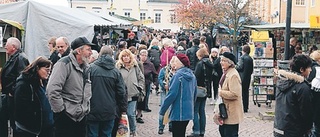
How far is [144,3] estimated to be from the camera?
83.6 m

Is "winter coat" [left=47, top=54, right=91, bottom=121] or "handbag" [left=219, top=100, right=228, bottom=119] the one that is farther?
"handbag" [left=219, top=100, right=228, bottom=119]

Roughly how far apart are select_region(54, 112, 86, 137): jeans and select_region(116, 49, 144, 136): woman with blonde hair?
2.77 meters

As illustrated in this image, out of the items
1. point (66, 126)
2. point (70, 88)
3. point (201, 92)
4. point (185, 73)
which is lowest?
point (66, 126)

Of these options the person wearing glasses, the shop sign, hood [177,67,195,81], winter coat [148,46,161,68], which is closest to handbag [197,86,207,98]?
hood [177,67,195,81]

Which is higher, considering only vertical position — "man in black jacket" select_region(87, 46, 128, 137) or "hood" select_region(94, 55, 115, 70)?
"hood" select_region(94, 55, 115, 70)

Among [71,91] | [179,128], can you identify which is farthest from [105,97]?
[179,128]

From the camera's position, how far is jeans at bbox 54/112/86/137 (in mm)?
6859

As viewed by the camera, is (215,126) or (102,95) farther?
(215,126)

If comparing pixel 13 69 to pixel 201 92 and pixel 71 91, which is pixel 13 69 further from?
pixel 201 92

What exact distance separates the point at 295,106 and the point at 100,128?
315 centimetres

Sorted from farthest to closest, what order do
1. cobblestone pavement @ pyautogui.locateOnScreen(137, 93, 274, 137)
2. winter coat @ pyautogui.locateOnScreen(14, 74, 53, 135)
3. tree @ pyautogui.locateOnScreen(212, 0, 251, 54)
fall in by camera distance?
tree @ pyautogui.locateOnScreen(212, 0, 251, 54), cobblestone pavement @ pyautogui.locateOnScreen(137, 93, 274, 137), winter coat @ pyautogui.locateOnScreen(14, 74, 53, 135)

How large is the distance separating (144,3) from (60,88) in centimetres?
7782

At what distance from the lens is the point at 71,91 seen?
682 cm

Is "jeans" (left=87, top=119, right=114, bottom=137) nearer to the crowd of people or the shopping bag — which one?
the crowd of people
